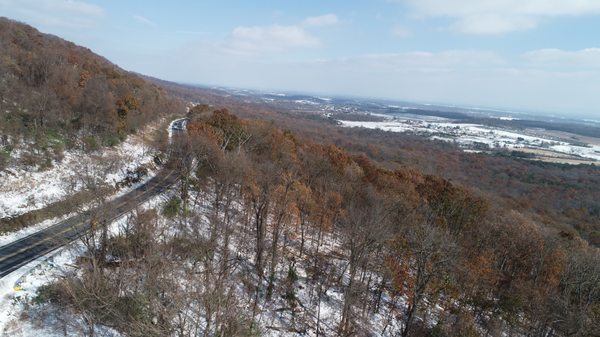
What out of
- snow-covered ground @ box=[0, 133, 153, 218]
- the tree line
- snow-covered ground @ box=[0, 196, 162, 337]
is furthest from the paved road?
snow-covered ground @ box=[0, 133, 153, 218]

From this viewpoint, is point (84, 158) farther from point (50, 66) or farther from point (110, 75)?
point (110, 75)

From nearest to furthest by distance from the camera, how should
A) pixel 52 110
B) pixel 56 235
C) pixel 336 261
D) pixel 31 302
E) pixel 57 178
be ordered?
pixel 31 302
pixel 56 235
pixel 57 178
pixel 336 261
pixel 52 110

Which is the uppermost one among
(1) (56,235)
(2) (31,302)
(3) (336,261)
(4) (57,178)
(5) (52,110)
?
(5) (52,110)

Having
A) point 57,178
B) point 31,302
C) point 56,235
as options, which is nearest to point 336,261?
point 56,235

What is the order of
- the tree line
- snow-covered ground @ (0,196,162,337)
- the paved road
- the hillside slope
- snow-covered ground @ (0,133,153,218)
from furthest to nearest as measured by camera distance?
the hillside slope, snow-covered ground @ (0,133,153,218), the paved road, the tree line, snow-covered ground @ (0,196,162,337)

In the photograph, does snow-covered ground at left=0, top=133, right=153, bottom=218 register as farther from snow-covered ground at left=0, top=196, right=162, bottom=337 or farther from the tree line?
the tree line

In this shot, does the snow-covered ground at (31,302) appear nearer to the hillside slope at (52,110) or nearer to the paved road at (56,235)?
the paved road at (56,235)

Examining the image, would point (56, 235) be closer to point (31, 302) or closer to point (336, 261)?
point (31, 302)

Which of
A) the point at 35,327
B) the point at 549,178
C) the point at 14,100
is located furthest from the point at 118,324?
the point at 549,178
